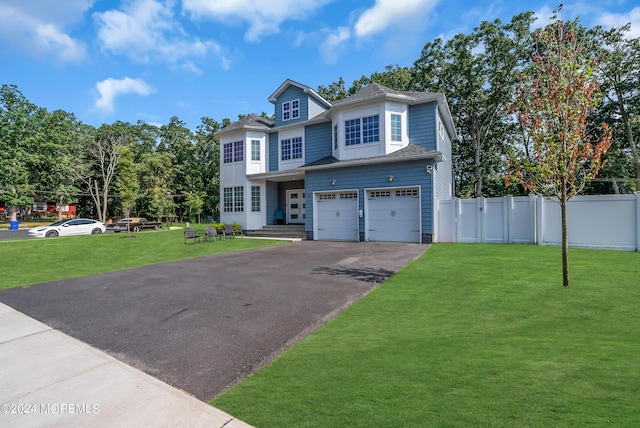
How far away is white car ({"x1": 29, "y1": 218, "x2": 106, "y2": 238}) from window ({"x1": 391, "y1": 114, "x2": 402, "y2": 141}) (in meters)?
24.3

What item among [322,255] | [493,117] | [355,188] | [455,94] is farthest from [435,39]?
[322,255]

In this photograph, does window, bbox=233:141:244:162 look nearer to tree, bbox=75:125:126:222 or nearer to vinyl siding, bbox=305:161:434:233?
vinyl siding, bbox=305:161:434:233

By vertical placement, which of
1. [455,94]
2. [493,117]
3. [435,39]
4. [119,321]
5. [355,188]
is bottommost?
[119,321]

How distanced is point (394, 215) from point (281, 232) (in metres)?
7.38

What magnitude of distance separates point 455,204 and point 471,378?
1280 centimetres

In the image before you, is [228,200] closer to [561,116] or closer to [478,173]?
[561,116]

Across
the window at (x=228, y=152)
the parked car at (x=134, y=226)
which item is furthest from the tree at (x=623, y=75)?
the parked car at (x=134, y=226)

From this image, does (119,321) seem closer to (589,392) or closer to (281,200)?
(589,392)

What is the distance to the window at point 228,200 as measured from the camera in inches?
859

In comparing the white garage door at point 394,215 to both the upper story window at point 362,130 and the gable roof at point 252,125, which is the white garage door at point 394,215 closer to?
the upper story window at point 362,130

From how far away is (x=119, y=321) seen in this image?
17.4ft

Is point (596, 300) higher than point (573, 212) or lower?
lower

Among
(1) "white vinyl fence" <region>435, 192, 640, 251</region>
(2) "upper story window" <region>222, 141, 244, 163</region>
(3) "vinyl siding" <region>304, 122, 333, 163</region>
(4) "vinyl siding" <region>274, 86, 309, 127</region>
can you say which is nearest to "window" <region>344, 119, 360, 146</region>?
(3) "vinyl siding" <region>304, 122, 333, 163</region>

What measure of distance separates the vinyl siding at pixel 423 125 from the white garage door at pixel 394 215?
2811mm
